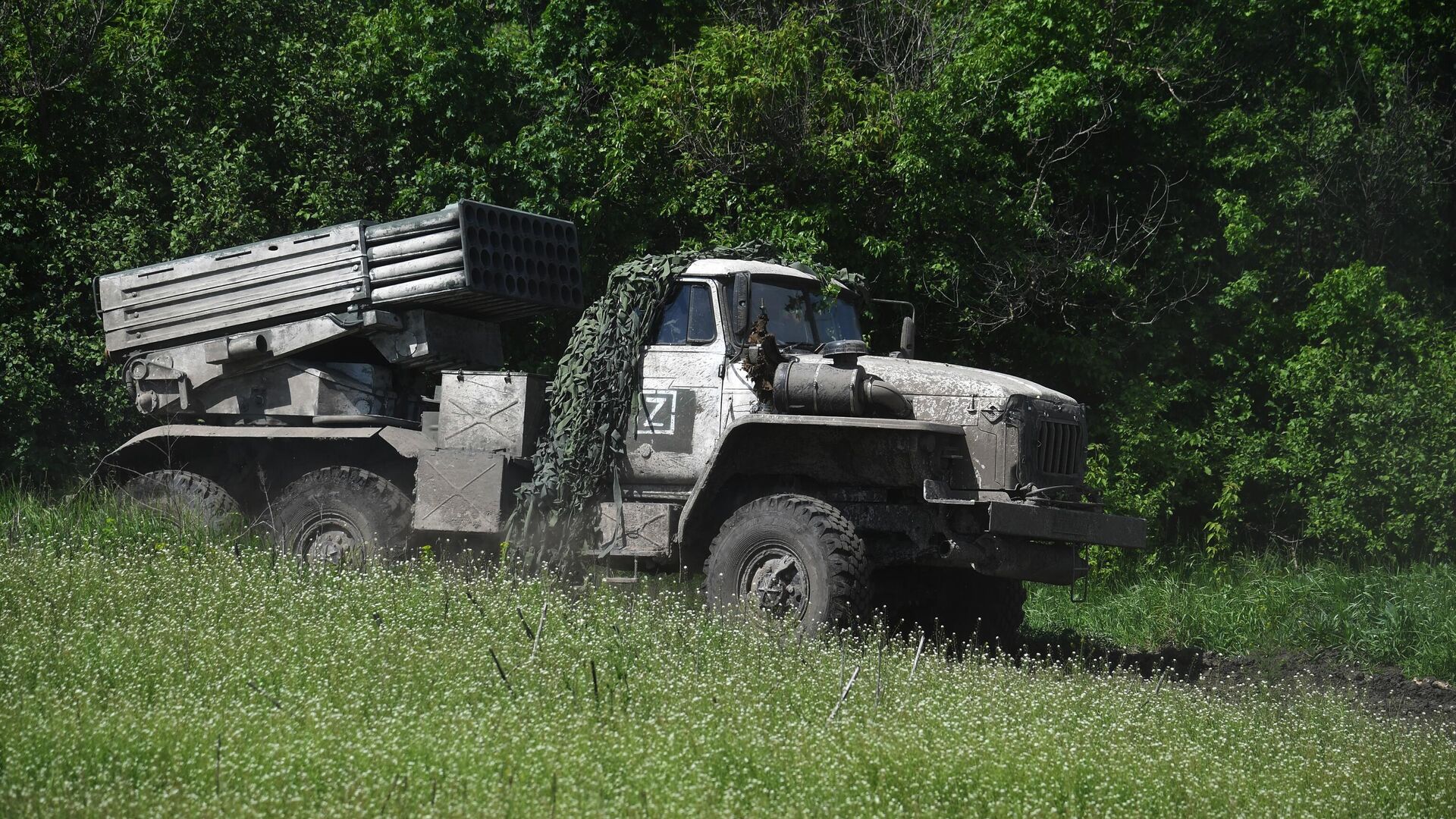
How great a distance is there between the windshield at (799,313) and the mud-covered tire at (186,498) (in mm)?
4190

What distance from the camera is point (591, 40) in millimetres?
15320

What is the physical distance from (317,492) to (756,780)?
5.87 metres

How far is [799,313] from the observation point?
959cm

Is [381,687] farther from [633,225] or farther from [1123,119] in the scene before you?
[1123,119]

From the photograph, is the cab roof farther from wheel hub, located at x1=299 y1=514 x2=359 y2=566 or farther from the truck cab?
wheel hub, located at x1=299 y1=514 x2=359 y2=566

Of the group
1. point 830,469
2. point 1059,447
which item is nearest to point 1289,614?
point 1059,447

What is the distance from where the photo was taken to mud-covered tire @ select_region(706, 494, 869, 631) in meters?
8.31

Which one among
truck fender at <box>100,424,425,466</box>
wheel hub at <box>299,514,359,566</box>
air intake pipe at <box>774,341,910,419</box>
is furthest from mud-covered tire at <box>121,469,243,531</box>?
air intake pipe at <box>774,341,910,419</box>

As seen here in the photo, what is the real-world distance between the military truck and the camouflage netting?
0.41 feet

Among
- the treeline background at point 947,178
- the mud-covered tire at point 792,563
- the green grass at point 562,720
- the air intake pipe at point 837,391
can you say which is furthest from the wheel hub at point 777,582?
the treeline background at point 947,178

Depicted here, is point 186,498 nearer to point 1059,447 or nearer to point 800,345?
point 800,345

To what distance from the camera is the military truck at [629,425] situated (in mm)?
8570

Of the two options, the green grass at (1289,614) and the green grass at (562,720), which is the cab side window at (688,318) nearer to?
the green grass at (562,720)

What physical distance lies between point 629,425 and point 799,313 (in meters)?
1.36
